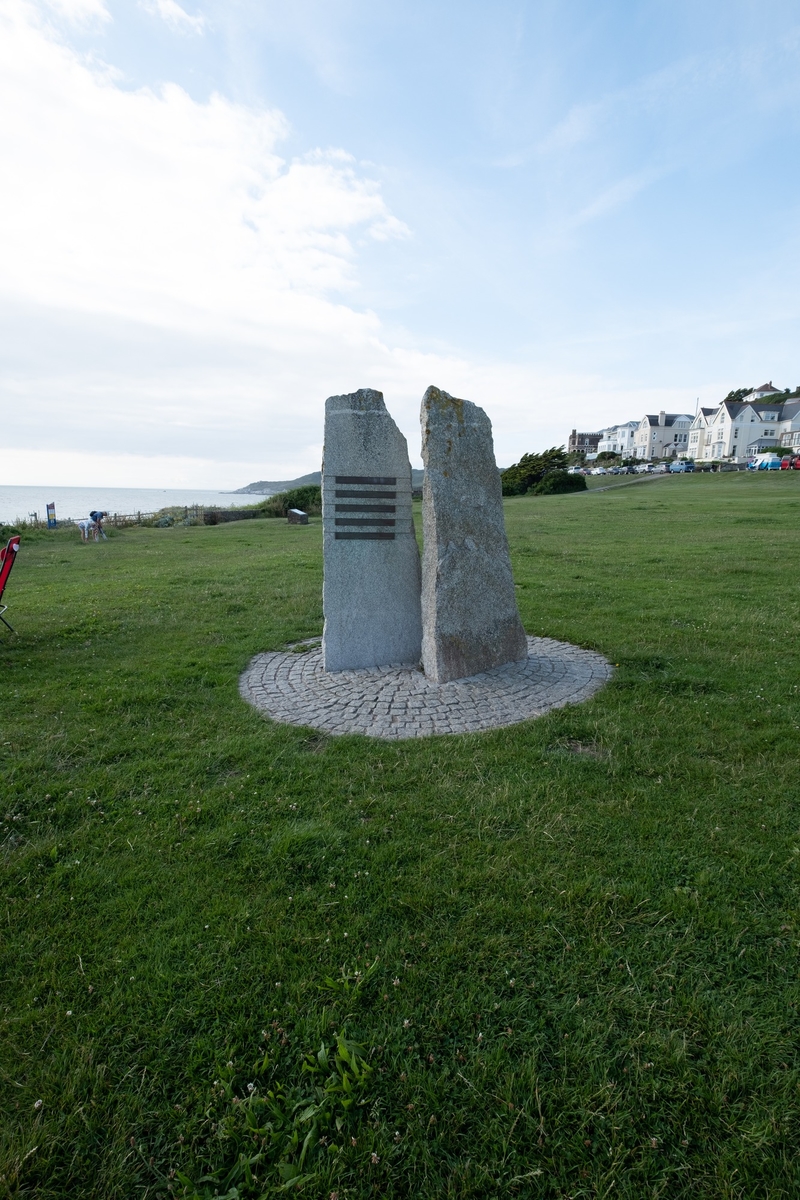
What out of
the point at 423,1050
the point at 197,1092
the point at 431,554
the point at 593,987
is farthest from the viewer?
the point at 431,554

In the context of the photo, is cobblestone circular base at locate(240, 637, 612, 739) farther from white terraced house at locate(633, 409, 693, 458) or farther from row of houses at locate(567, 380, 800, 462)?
white terraced house at locate(633, 409, 693, 458)

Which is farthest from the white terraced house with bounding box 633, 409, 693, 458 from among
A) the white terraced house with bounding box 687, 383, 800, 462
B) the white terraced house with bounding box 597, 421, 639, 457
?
the white terraced house with bounding box 687, 383, 800, 462

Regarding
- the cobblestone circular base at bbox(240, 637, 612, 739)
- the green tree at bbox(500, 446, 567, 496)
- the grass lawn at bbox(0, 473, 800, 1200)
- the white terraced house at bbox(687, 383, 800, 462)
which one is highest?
the white terraced house at bbox(687, 383, 800, 462)

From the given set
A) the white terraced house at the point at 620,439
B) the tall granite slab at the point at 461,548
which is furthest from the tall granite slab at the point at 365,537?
the white terraced house at the point at 620,439

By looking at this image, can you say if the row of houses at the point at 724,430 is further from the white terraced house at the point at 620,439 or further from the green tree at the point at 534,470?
the green tree at the point at 534,470

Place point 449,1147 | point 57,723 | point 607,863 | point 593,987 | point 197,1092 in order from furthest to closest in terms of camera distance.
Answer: point 57,723 < point 607,863 < point 593,987 < point 197,1092 < point 449,1147

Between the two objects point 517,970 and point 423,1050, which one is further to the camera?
point 517,970

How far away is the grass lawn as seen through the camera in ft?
7.09

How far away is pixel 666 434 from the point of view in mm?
111750

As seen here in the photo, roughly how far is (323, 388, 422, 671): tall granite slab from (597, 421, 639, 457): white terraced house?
412 feet

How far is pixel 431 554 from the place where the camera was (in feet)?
21.7

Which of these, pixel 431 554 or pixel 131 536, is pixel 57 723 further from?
pixel 131 536

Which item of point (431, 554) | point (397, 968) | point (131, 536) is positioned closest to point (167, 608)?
point (431, 554)

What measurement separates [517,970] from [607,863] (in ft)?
3.29
